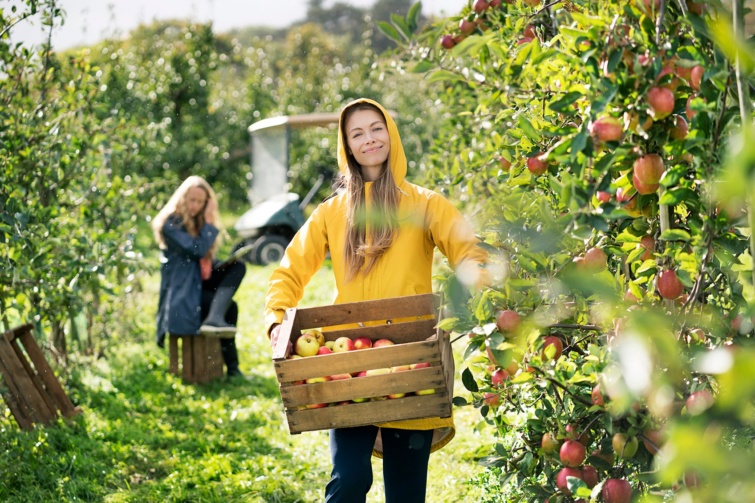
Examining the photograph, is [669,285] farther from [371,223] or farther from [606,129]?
[371,223]

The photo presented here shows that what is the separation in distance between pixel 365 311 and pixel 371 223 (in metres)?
0.27

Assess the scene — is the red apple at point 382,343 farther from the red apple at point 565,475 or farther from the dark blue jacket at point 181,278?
the dark blue jacket at point 181,278

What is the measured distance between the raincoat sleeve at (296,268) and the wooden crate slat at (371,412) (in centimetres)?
35

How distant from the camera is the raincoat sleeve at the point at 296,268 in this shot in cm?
240

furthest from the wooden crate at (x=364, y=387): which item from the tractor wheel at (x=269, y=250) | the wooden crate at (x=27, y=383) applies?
the tractor wheel at (x=269, y=250)

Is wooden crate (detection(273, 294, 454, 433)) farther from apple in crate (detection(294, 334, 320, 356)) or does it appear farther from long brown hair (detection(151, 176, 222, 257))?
long brown hair (detection(151, 176, 222, 257))

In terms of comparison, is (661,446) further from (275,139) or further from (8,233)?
(275,139)

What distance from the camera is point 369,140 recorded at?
258 cm

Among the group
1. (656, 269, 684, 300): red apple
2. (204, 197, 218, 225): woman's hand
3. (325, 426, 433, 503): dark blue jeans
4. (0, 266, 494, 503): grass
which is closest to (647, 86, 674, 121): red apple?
(656, 269, 684, 300): red apple

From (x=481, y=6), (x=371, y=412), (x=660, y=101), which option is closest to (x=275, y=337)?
(x=371, y=412)

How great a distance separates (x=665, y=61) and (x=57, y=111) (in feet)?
12.8

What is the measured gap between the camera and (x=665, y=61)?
146cm

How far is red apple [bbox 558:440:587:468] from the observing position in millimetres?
1757

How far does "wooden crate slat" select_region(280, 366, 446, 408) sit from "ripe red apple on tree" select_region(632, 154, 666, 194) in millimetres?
778
